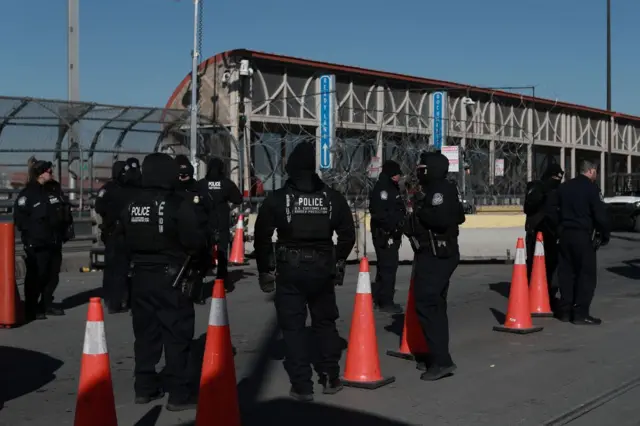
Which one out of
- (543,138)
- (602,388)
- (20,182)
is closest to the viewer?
(602,388)

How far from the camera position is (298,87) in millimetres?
28875

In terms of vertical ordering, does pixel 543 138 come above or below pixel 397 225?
above

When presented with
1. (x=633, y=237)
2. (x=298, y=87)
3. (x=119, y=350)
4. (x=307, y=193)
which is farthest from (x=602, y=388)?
(x=298, y=87)

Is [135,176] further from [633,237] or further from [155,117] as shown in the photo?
[633,237]

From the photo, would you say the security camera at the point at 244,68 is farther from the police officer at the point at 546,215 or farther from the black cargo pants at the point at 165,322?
the black cargo pants at the point at 165,322

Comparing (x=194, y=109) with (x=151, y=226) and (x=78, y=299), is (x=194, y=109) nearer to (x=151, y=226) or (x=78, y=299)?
(x=78, y=299)

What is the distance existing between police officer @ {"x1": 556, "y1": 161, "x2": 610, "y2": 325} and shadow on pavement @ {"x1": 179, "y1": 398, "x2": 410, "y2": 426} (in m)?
4.40

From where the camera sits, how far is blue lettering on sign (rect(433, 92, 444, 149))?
98.1 feet

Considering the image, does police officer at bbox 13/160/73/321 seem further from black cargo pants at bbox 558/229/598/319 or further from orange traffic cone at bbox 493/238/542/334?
black cargo pants at bbox 558/229/598/319

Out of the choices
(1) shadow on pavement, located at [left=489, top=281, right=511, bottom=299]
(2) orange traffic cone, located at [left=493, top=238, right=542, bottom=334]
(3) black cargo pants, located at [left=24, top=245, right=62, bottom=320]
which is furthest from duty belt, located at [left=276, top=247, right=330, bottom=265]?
(1) shadow on pavement, located at [left=489, top=281, right=511, bottom=299]

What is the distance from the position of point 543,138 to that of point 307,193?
3521cm

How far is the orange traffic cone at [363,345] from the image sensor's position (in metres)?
6.44

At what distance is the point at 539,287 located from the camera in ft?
32.1

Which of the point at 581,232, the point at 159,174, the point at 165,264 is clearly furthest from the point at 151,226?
the point at 581,232
